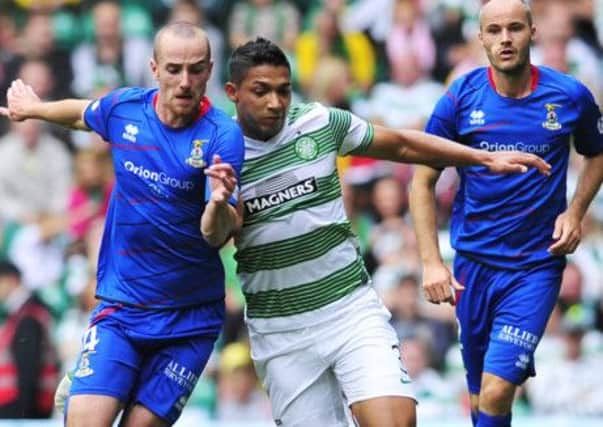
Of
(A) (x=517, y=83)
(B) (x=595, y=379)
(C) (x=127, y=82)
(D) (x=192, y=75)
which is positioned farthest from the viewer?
(C) (x=127, y=82)

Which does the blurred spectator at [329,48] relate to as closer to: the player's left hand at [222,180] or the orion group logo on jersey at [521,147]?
the orion group logo on jersey at [521,147]

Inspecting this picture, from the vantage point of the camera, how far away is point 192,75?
7762 millimetres

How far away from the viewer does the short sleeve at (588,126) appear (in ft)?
28.9

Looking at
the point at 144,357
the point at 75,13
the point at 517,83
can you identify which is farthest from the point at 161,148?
the point at 75,13

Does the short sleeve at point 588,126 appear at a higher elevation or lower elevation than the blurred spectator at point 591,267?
higher

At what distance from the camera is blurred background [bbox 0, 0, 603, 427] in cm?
1354

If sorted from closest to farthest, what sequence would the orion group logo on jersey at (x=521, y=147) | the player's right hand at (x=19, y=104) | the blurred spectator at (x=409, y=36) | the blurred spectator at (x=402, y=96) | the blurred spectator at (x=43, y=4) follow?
the player's right hand at (x=19, y=104) → the orion group logo on jersey at (x=521, y=147) → the blurred spectator at (x=402, y=96) → the blurred spectator at (x=409, y=36) → the blurred spectator at (x=43, y=4)

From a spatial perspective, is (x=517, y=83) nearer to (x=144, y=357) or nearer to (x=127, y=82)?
(x=144, y=357)

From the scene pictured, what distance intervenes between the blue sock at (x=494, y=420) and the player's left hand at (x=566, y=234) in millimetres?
948

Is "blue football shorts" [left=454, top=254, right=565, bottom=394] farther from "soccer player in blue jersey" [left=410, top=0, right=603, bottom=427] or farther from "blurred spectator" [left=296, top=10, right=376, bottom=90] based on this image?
"blurred spectator" [left=296, top=10, right=376, bottom=90]

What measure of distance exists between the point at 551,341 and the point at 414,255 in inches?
55.3

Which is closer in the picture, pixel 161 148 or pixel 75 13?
pixel 161 148

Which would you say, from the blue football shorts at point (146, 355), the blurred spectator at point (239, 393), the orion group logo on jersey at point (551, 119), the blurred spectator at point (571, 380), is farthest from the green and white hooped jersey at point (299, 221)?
the blurred spectator at point (571, 380)

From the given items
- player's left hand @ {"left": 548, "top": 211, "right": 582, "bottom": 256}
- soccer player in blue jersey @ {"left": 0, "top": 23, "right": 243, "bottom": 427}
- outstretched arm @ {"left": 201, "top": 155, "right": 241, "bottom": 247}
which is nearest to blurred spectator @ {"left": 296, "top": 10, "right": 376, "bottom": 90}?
player's left hand @ {"left": 548, "top": 211, "right": 582, "bottom": 256}
